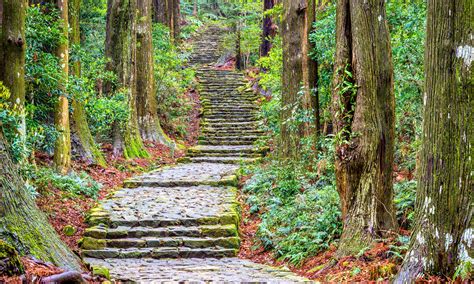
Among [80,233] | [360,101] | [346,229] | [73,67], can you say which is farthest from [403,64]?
[73,67]

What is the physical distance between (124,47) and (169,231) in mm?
8049

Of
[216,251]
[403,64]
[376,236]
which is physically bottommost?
[216,251]

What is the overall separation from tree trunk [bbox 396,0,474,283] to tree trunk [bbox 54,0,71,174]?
7225 mm

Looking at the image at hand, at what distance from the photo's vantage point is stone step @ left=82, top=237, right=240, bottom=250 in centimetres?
866

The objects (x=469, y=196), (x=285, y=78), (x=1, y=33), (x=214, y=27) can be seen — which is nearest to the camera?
(x=469, y=196)

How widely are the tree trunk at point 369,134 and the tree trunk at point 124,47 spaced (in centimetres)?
997

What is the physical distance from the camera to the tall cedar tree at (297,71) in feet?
37.5

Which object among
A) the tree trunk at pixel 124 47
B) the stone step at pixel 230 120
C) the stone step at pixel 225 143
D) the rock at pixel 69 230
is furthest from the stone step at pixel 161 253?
the stone step at pixel 230 120

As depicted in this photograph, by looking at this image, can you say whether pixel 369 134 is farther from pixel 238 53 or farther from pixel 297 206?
pixel 238 53

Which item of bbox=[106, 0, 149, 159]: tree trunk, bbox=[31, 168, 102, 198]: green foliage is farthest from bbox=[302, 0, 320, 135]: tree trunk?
bbox=[106, 0, 149, 159]: tree trunk

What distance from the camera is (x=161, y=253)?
843cm

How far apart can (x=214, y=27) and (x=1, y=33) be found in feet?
135

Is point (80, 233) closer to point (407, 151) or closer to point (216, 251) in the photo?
point (216, 251)

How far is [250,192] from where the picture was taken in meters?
12.1
